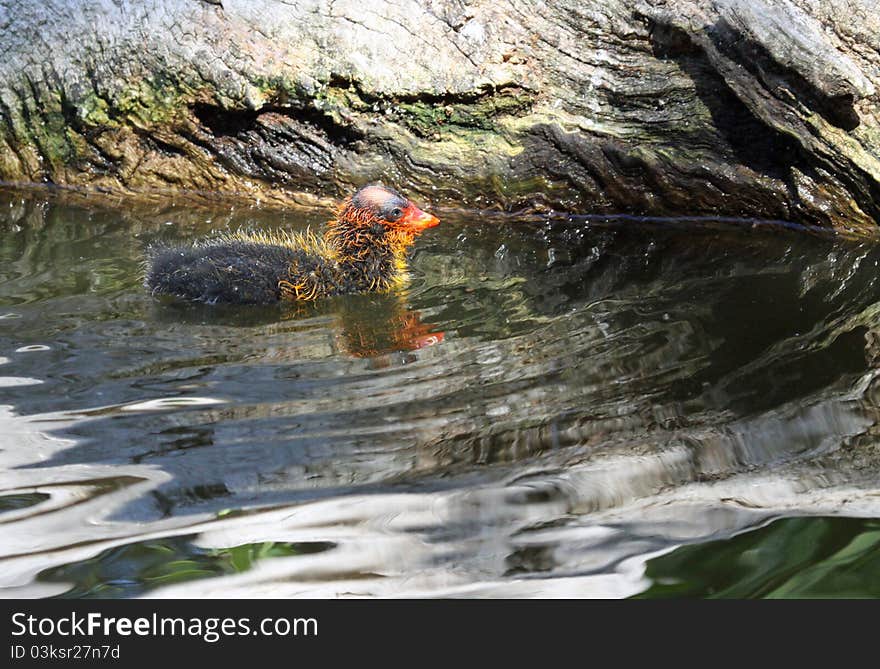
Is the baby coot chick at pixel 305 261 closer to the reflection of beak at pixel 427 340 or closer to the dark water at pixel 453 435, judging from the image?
the dark water at pixel 453 435

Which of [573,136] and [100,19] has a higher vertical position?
[100,19]

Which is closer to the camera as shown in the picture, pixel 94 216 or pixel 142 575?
pixel 142 575

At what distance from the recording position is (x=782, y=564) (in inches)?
121

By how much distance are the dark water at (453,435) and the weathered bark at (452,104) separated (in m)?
1.61

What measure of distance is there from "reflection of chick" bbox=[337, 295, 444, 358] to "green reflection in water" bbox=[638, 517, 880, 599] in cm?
229

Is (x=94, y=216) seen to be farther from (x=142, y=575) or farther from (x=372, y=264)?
(x=142, y=575)

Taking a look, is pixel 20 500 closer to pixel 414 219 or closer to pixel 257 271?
pixel 257 271

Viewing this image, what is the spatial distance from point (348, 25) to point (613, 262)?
3.17 metres

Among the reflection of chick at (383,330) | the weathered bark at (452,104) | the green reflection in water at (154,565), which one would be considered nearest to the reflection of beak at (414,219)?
the reflection of chick at (383,330)

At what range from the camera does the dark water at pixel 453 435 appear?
3078 millimetres

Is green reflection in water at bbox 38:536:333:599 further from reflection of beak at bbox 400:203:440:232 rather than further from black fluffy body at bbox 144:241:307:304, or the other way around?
reflection of beak at bbox 400:203:440:232

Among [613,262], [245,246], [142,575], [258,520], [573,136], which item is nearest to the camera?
[142,575]

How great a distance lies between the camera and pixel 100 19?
855cm

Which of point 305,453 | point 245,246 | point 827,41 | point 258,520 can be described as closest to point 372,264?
point 245,246
